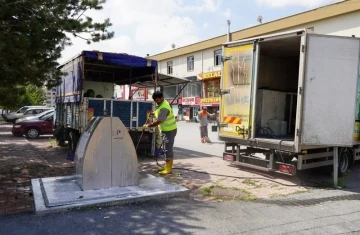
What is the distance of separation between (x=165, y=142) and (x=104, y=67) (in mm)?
5693

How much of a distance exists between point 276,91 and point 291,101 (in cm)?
72

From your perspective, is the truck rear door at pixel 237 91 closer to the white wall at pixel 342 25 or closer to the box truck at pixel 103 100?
the box truck at pixel 103 100

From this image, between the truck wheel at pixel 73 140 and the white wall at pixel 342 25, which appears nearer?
the truck wheel at pixel 73 140

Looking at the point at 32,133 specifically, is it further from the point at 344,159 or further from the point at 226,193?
the point at 344,159

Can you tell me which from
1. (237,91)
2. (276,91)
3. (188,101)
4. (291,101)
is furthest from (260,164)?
(188,101)

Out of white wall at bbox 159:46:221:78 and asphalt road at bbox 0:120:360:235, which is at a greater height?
white wall at bbox 159:46:221:78

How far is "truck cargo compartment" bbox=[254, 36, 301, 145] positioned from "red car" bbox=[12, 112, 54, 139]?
1175cm

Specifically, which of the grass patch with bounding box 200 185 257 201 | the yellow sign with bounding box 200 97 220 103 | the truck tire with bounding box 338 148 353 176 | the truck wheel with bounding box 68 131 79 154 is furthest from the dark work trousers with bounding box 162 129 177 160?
the yellow sign with bounding box 200 97 220 103

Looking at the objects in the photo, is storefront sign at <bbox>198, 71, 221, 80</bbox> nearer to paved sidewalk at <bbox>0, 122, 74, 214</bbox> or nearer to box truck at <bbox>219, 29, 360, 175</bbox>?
paved sidewalk at <bbox>0, 122, 74, 214</bbox>

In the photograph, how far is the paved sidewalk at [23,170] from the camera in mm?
5309

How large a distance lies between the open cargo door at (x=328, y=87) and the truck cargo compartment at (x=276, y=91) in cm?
150

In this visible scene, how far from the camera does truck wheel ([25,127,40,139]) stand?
16.7 metres

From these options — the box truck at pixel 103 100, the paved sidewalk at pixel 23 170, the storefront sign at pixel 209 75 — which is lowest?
the paved sidewalk at pixel 23 170

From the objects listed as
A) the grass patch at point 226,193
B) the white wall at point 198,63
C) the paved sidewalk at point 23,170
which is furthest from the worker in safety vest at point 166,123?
the white wall at point 198,63
